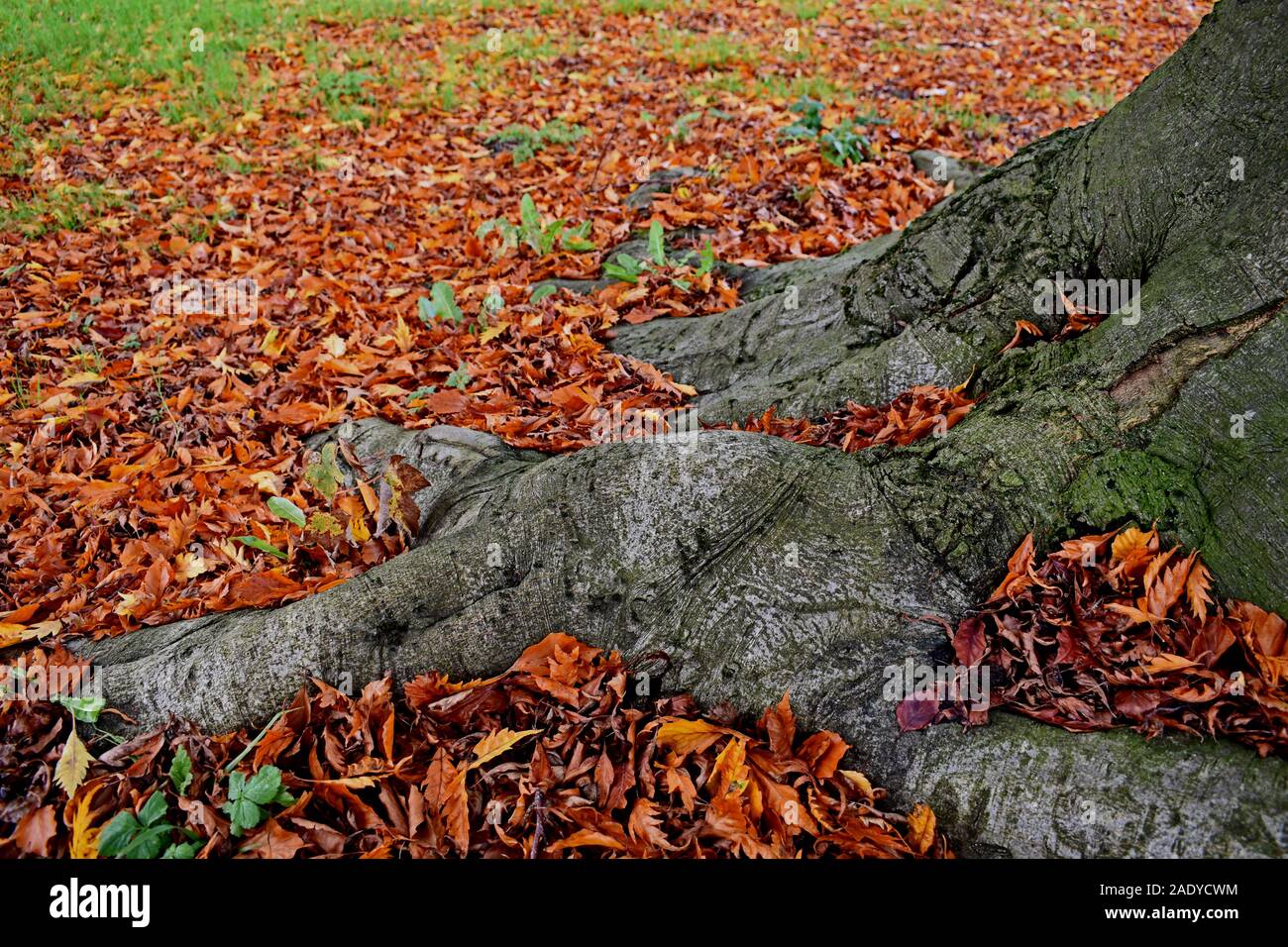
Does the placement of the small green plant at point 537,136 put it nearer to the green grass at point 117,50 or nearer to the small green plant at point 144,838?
the green grass at point 117,50

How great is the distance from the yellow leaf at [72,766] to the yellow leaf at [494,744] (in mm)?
1221

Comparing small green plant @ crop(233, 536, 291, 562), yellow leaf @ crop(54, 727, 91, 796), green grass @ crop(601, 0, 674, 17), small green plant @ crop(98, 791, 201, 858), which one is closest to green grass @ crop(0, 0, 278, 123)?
green grass @ crop(601, 0, 674, 17)

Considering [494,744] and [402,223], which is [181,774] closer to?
[494,744]

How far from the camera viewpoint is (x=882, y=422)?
11.6 ft

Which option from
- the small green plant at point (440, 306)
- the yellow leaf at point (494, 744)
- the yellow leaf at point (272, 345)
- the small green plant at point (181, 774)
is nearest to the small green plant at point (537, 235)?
the small green plant at point (440, 306)

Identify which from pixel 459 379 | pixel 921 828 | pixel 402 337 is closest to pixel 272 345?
pixel 402 337

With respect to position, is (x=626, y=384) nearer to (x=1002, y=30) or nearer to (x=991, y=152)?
(x=991, y=152)

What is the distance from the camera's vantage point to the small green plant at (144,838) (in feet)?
8.23

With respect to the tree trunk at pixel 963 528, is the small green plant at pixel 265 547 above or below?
below

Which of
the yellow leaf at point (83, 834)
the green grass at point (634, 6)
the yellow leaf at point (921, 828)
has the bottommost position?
the yellow leaf at point (83, 834)

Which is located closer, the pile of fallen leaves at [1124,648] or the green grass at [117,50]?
the pile of fallen leaves at [1124,648]

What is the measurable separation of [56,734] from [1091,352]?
371 centimetres

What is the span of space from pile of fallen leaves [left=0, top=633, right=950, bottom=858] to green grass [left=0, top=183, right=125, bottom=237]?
17.2 ft
